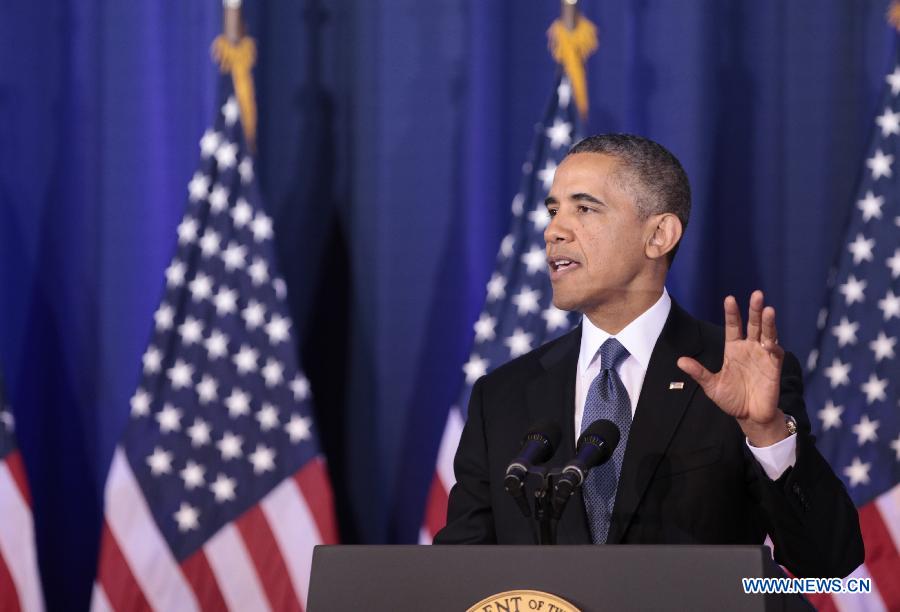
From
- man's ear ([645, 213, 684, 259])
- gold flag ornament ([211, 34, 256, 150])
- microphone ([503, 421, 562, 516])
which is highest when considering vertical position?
gold flag ornament ([211, 34, 256, 150])

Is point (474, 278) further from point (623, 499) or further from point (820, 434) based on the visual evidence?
point (623, 499)

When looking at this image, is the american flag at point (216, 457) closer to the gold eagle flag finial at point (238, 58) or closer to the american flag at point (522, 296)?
the gold eagle flag finial at point (238, 58)

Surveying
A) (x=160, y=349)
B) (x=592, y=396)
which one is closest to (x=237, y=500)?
(x=160, y=349)

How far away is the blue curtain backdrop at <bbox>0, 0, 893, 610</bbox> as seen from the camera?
4.41 metres

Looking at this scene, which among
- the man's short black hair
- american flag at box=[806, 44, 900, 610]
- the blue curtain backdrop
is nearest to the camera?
the man's short black hair

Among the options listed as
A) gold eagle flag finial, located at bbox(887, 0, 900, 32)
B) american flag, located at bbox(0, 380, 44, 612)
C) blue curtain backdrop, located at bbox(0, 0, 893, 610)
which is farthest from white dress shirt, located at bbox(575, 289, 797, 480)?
american flag, located at bbox(0, 380, 44, 612)

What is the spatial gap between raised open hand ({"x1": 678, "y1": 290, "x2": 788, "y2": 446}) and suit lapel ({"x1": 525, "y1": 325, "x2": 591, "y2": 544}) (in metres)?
0.45

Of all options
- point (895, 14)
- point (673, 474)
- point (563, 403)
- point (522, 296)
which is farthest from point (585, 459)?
point (895, 14)

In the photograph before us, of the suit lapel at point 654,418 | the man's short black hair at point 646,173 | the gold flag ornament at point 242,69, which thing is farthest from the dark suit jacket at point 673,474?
the gold flag ornament at point 242,69

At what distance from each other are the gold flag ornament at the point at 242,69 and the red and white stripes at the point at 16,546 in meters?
1.50

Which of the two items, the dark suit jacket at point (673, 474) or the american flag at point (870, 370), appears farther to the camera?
the american flag at point (870, 370)

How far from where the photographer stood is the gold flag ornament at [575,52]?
4160 mm

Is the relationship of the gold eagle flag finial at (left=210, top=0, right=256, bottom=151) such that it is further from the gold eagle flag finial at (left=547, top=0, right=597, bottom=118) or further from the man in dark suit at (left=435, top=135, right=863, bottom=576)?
the man in dark suit at (left=435, top=135, right=863, bottom=576)

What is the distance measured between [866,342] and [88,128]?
3.12 metres
